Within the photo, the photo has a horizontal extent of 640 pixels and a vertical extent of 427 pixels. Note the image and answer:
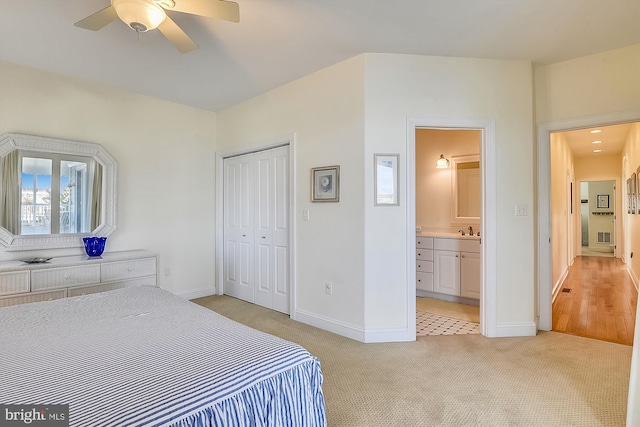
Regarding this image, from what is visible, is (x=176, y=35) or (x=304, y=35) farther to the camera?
(x=304, y=35)

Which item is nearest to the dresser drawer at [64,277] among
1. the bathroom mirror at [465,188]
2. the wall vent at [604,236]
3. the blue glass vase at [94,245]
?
the blue glass vase at [94,245]

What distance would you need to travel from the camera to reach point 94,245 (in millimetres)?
3387

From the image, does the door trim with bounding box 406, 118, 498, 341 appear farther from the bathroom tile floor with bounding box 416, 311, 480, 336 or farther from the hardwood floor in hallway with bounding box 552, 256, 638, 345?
the hardwood floor in hallway with bounding box 552, 256, 638, 345

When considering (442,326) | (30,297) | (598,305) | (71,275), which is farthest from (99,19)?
(598,305)

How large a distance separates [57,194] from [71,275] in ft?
2.90

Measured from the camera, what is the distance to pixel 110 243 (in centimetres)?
371

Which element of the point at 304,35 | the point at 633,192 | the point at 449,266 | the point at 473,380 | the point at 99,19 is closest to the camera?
the point at 99,19

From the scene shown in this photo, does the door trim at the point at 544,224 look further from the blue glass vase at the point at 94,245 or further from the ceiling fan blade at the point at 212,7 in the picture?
the blue glass vase at the point at 94,245

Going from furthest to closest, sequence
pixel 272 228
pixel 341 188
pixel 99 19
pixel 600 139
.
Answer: pixel 600 139 → pixel 272 228 → pixel 341 188 → pixel 99 19

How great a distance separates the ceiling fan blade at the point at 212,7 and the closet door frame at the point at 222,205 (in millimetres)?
1804

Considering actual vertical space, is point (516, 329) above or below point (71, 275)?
below

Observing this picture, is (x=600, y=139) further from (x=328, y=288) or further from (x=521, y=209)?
(x=328, y=288)

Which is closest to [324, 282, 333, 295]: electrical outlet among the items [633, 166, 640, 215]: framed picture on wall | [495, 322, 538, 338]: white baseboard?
[495, 322, 538, 338]: white baseboard

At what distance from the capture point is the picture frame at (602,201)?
32.0ft
